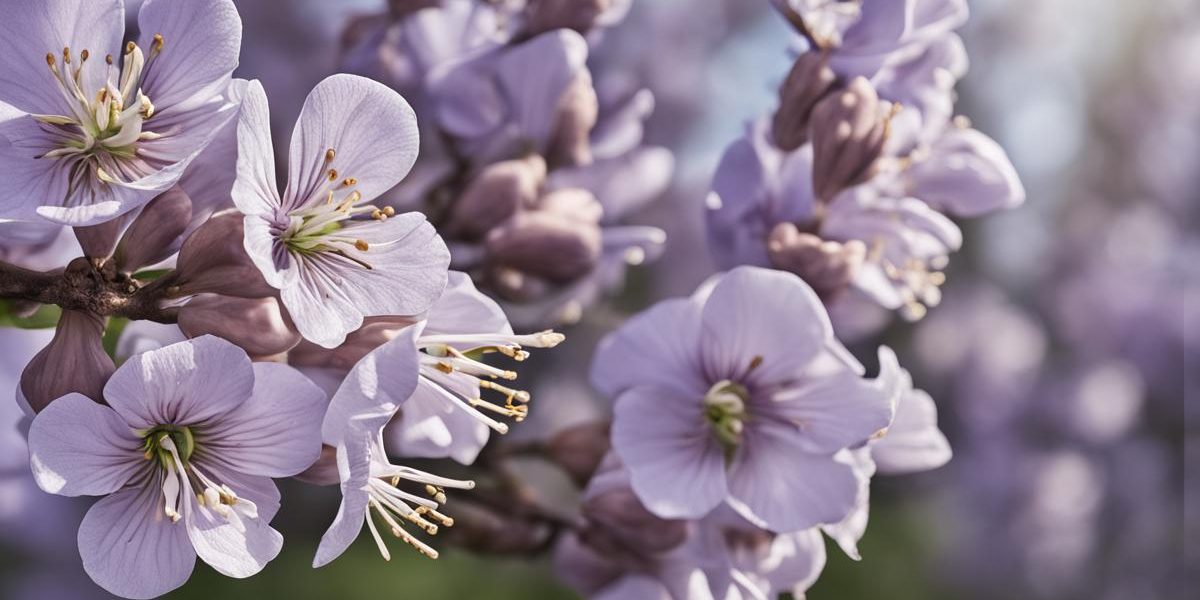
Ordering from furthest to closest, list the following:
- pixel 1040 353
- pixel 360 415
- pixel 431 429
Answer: pixel 1040 353 < pixel 431 429 < pixel 360 415

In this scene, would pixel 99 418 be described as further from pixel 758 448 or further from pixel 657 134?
pixel 657 134

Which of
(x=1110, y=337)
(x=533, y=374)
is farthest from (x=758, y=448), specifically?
(x=1110, y=337)

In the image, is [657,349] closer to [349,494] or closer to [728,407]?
[728,407]

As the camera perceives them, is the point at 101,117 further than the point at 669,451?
No

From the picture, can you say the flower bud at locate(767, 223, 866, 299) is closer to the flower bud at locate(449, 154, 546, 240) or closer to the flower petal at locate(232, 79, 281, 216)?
the flower bud at locate(449, 154, 546, 240)

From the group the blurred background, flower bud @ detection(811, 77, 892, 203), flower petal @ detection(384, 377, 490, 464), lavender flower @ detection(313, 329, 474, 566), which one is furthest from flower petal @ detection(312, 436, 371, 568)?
the blurred background

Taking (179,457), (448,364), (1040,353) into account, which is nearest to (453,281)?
(448,364)
